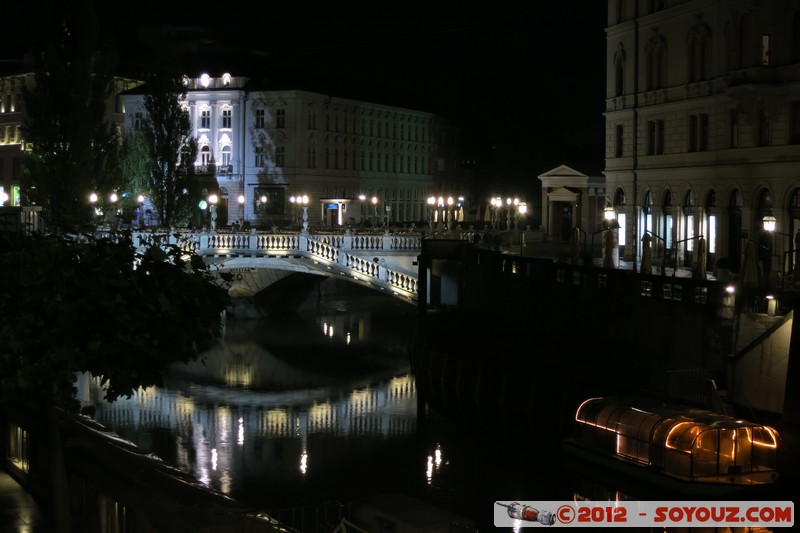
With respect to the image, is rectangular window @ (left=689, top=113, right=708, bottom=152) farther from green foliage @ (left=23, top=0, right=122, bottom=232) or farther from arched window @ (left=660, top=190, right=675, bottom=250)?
green foliage @ (left=23, top=0, right=122, bottom=232)

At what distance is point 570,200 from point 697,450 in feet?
158

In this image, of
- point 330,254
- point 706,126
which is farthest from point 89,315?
point 330,254

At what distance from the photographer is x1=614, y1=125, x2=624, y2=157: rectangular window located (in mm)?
56125

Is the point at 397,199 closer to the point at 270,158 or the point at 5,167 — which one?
the point at 270,158

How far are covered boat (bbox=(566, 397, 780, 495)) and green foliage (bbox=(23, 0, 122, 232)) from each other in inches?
1559

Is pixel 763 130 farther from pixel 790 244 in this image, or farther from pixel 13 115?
pixel 13 115

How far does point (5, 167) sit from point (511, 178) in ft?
142

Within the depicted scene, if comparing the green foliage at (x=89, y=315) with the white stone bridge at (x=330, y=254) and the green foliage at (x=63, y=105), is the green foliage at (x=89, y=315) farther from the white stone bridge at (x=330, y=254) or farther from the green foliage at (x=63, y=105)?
the green foliage at (x=63, y=105)

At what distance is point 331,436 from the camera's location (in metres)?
35.3

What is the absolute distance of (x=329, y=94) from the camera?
10838 cm

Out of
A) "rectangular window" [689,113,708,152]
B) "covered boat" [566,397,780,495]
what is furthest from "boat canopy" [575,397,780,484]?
"rectangular window" [689,113,708,152]

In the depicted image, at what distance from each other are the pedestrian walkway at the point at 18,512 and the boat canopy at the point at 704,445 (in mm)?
13340

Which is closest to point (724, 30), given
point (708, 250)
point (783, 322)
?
point (708, 250)

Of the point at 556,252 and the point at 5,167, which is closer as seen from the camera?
the point at 556,252
